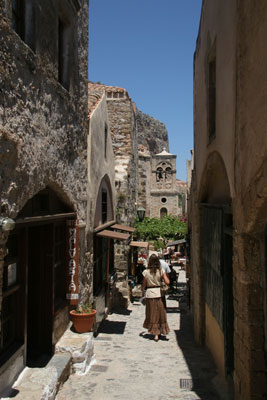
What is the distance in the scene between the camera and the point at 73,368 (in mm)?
5457

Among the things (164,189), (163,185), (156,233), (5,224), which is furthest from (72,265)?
(163,185)

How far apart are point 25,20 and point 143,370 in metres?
5.21

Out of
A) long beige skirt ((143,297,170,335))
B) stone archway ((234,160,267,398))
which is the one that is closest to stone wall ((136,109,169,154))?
long beige skirt ((143,297,170,335))

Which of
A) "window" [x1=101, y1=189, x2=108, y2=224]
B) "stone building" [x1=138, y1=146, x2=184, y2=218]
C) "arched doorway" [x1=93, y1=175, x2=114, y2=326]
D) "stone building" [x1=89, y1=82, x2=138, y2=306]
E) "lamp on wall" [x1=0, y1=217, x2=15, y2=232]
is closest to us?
"lamp on wall" [x1=0, y1=217, x2=15, y2=232]

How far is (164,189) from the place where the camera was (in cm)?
4919

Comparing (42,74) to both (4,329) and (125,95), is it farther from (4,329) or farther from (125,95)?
(125,95)

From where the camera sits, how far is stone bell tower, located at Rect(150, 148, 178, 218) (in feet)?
160

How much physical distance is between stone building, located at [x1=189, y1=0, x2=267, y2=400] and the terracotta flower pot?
2.08 m

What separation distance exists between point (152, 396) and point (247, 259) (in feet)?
7.93

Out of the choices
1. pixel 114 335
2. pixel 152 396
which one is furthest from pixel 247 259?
pixel 114 335

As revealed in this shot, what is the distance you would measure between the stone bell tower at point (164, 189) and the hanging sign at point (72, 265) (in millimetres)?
42932

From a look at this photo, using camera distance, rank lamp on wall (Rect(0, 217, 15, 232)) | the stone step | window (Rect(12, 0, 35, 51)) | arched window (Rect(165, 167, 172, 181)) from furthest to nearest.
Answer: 1. arched window (Rect(165, 167, 172, 181))
2. window (Rect(12, 0, 35, 51))
3. the stone step
4. lamp on wall (Rect(0, 217, 15, 232))

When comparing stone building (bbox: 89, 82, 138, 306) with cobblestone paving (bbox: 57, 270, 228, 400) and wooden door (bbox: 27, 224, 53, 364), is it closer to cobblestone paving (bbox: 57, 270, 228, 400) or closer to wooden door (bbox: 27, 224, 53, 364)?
cobblestone paving (bbox: 57, 270, 228, 400)

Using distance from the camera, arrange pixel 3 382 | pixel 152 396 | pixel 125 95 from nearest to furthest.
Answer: pixel 3 382 → pixel 152 396 → pixel 125 95
